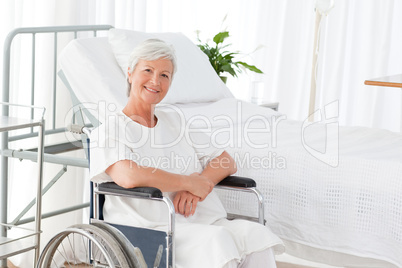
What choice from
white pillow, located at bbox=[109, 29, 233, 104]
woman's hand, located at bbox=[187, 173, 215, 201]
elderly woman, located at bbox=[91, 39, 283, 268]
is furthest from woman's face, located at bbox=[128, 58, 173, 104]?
white pillow, located at bbox=[109, 29, 233, 104]

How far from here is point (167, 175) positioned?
1.95 metres

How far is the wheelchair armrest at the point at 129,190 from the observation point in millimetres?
1783

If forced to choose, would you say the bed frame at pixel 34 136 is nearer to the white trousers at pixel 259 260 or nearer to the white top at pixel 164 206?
the white top at pixel 164 206

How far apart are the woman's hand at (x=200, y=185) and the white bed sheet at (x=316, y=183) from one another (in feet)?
1.09

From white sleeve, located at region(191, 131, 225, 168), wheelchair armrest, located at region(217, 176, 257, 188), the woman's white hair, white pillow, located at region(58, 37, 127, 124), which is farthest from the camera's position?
white pillow, located at region(58, 37, 127, 124)

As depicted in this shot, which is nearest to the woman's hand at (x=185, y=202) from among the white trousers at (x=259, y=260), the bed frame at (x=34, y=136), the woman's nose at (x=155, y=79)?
the white trousers at (x=259, y=260)

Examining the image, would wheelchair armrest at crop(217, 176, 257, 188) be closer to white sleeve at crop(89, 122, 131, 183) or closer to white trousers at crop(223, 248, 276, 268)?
white trousers at crop(223, 248, 276, 268)

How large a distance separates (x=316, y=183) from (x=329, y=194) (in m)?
0.06

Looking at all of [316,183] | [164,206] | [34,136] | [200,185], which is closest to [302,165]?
[316,183]

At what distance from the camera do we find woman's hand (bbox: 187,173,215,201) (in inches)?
79.7

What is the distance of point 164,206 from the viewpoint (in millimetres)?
2020

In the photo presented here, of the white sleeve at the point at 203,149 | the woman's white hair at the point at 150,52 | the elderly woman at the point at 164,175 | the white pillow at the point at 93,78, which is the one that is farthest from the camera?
the white pillow at the point at 93,78

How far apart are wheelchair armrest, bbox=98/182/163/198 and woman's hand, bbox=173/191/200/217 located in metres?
0.24

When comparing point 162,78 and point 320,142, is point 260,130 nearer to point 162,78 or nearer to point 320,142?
point 320,142
